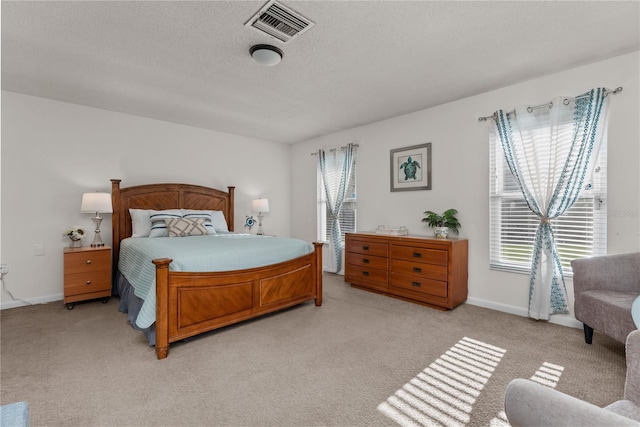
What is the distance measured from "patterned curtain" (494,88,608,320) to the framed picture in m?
0.96

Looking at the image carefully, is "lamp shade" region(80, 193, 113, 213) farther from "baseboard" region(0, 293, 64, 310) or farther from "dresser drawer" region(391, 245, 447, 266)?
"dresser drawer" region(391, 245, 447, 266)

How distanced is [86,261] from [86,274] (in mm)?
147

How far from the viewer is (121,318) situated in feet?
9.98

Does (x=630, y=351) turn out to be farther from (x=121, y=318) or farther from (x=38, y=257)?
(x=38, y=257)

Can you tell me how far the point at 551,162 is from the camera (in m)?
2.89

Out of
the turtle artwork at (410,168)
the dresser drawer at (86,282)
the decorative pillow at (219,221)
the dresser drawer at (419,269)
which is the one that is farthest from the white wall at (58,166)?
the dresser drawer at (419,269)

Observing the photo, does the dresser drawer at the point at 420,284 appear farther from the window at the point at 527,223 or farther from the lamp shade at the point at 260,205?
the lamp shade at the point at 260,205

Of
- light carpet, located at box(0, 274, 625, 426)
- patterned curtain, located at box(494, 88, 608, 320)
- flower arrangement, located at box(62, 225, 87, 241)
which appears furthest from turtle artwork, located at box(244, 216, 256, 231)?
patterned curtain, located at box(494, 88, 608, 320)

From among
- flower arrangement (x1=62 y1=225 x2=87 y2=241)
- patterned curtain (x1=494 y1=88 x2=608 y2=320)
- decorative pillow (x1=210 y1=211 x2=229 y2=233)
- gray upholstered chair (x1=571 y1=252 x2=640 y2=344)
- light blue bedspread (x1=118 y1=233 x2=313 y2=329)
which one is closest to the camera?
gray upholstered chair (x1=571 y1=252 x2=640 y2=344)

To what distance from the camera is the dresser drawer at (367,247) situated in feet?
12.7

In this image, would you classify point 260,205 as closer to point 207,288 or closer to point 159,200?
point 159,200

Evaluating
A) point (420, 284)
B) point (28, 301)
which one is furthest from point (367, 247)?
point (28, 301)

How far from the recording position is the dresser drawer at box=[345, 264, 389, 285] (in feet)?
12.7

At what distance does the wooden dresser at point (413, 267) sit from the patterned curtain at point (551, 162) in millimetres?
688
